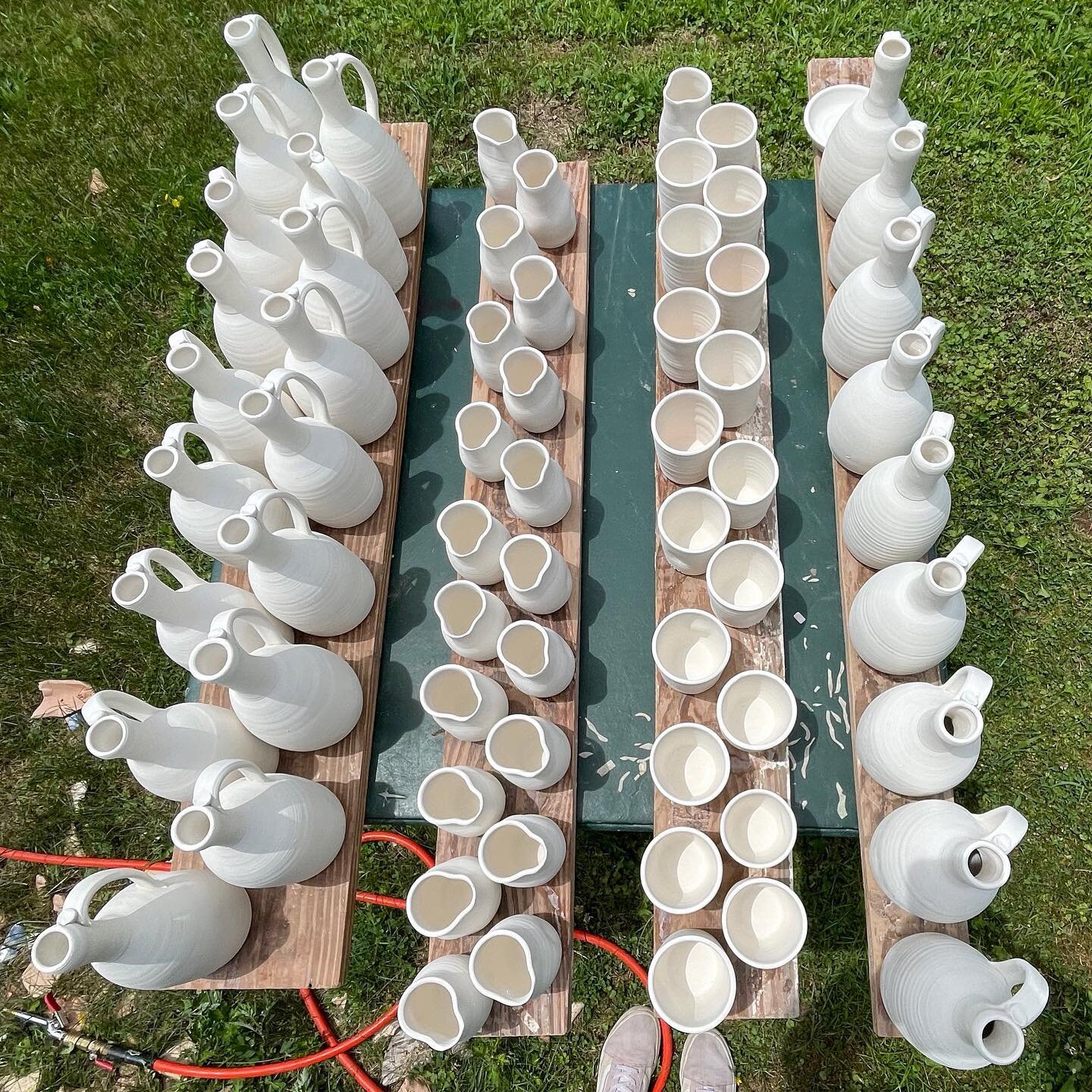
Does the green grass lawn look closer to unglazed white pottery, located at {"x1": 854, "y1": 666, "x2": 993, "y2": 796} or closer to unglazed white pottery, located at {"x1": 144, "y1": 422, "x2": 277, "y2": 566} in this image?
unglazed white pottery, located at {"x1": 854, "y1": 666, "x2": 993, "y2": 796}

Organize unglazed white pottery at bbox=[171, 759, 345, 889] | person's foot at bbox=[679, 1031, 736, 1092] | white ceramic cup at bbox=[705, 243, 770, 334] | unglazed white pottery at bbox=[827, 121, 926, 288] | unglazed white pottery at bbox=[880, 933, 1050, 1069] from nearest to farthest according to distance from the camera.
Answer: unglazed white pottery at bbox=[880, 933, 1050, 1069]
unglazed white pottery at bbox=[171, 759, 345, 889]
unglazed white pottery at bbox=[827, 121, 926, 288]
white ceramic cup at bbox=[705, 243, 770, 334]
person's foot at bbox=[679, 1031, 736, 1092]

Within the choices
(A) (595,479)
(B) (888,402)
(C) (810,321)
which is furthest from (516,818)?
(C) (810,321)

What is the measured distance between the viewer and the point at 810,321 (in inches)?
76.9

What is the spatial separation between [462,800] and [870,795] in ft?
2.58

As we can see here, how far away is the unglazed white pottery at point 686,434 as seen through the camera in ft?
5.38

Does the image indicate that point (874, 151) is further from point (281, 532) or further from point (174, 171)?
point (174, 171)

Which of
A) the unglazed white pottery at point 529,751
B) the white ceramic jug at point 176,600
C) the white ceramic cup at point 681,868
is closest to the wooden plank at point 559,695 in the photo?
the unglazed white pottery at point 529,751

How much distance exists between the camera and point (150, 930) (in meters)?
1.31

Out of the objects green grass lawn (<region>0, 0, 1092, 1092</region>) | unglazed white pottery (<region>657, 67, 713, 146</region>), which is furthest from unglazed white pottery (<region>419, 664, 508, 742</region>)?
unglazed white pottery (<region>657, 67, 713, 146</region>)

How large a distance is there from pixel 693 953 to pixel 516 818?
0.41 metres

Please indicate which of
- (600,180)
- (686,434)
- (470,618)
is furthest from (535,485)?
(600,180)

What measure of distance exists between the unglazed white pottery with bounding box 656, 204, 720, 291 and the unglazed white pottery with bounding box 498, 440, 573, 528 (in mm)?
547

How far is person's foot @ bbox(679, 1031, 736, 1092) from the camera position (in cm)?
200

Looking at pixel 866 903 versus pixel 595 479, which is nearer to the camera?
pixel 866 903
